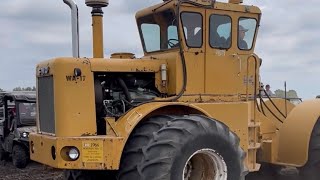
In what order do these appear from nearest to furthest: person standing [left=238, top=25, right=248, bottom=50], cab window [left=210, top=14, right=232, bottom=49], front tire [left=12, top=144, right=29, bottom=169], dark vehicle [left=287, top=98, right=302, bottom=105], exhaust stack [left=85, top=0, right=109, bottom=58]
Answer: cab window [left=210, top=14, right=232, bottom=49]
exhaust stack [left=85, top=0, right=109, bottom=58]
person standing [left=238, top=25, right=248, bottom=50]
dark vehicle [left=287, top=98, right=302, bottom=105]
front tire [left=12, top=144, right=29, bottom=169]

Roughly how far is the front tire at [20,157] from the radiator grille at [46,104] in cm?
665

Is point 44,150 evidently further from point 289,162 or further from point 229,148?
point 289,162

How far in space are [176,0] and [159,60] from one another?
0.92 m

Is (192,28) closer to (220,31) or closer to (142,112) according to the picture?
(220,31)

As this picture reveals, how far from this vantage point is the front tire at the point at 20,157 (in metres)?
13.7

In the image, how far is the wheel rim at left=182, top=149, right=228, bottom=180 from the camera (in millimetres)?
6980

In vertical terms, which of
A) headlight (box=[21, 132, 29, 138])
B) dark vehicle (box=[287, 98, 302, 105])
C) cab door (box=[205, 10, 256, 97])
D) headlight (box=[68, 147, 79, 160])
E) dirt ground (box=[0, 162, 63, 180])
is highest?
cab door (box=[205, 10, 256, 97])

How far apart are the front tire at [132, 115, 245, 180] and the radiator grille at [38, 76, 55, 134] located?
1527 millimetres

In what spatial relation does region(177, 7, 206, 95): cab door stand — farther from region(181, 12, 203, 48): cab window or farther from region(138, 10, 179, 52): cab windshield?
region(138, 10, 179, 52): cab windshield

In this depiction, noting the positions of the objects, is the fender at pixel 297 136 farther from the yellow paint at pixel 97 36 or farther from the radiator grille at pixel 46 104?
the radiator grille at pixel 46 104

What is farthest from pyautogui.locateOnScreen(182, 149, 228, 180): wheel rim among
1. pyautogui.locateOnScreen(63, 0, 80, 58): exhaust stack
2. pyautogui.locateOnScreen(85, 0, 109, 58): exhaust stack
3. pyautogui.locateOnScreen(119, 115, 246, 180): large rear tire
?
pyautogui.locateOnScreen(63, 0, 80, 58): exhaust stack

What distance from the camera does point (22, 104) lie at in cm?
1493

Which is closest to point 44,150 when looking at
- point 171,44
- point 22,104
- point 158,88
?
point 158,88

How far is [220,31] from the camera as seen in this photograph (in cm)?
804
